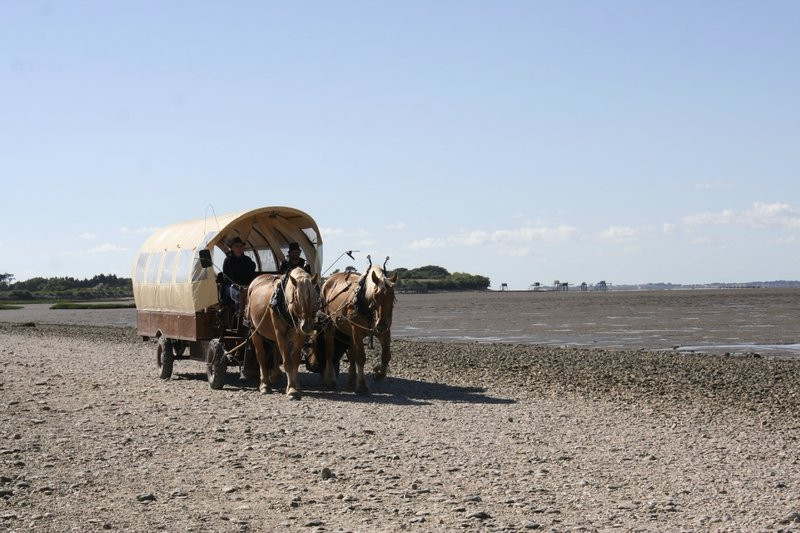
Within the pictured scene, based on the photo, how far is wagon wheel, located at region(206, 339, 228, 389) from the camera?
1755cm

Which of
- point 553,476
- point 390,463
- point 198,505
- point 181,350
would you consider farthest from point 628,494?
point 181,350

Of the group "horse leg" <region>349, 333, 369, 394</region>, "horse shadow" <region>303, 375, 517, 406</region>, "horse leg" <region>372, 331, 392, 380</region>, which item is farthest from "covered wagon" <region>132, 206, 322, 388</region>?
"horse leg" <region>372, 331, 392, 380</region>

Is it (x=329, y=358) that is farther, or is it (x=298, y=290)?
(x=329, y=358)

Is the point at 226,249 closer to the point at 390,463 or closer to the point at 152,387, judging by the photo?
the point at 152,387

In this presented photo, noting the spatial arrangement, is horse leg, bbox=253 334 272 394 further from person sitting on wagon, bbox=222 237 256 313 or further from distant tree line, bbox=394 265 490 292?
distant tree line, bbox=394 265 490 292

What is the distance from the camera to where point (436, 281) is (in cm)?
17312

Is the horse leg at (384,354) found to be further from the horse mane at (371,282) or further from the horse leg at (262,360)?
the horse leg at (262,360)

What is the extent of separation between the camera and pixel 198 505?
28.3 feet

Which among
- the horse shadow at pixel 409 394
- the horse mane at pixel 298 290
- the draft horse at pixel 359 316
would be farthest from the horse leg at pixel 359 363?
the horse mane at pixel 298 290

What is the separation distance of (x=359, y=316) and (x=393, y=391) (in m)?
1.63

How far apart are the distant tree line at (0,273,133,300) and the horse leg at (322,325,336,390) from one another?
111m

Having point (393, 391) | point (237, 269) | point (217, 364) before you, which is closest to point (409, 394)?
point (393, 391)

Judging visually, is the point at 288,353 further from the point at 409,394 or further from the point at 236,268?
the point at 236,268

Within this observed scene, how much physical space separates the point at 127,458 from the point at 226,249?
855cm
